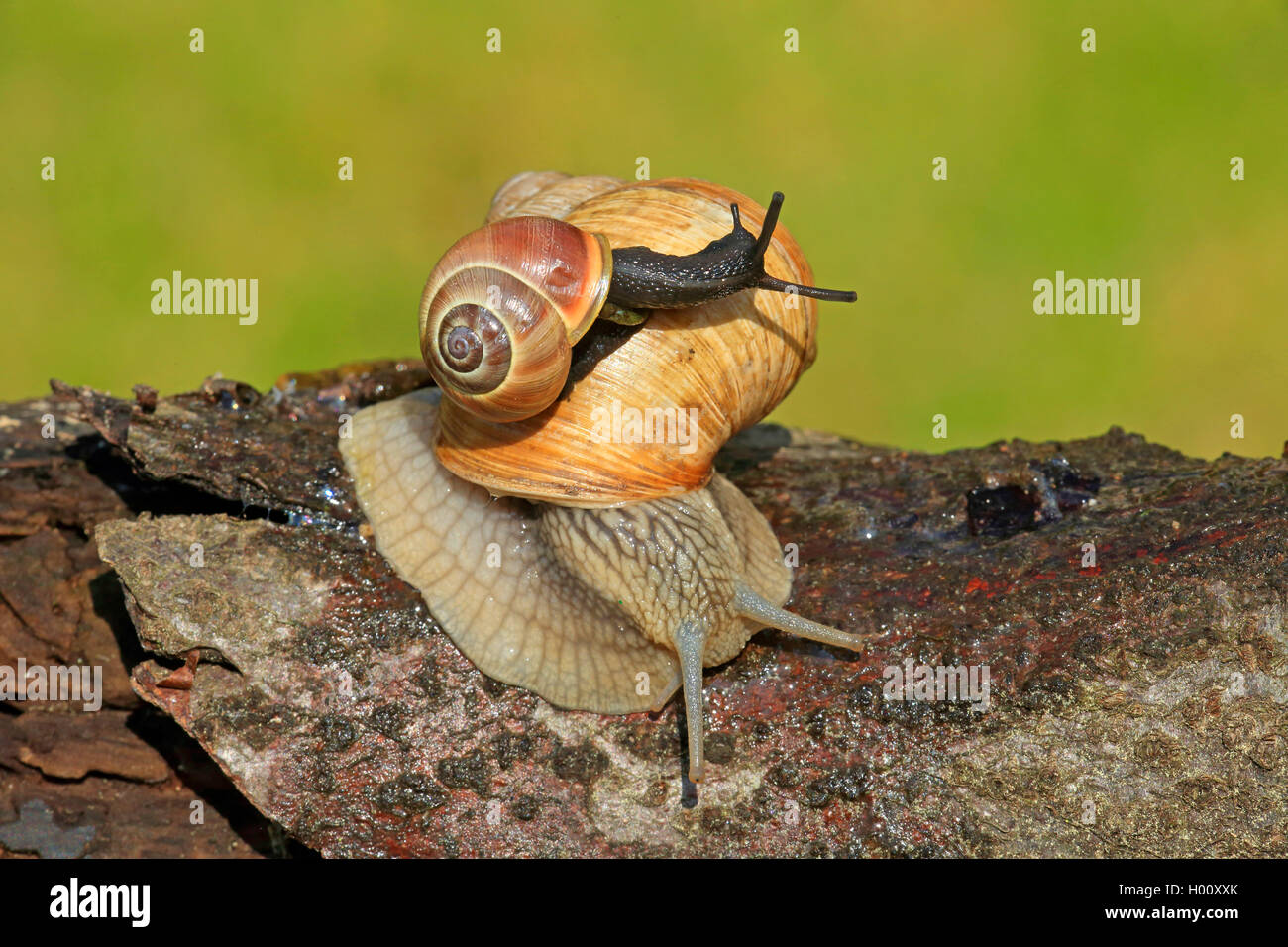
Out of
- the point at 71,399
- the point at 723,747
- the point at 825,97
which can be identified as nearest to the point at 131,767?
the point at 71,399

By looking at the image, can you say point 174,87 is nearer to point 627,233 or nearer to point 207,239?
point 207,239

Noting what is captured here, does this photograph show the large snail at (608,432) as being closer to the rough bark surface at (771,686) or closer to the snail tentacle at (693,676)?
the snail tentacle at (693,676)

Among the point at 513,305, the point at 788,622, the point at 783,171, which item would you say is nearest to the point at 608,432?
the point at 513,305

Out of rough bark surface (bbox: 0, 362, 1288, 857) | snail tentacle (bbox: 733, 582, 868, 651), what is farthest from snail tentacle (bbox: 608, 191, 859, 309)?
rough bark surface (bbox: 0, 362, 1288, 857)

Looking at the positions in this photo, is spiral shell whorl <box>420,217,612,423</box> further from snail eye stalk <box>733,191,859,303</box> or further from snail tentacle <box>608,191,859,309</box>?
snail eye stalk <box>733,191,859,303</box>

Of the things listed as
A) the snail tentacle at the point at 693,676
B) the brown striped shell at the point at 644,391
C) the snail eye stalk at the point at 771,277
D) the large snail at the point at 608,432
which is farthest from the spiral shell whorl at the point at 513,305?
the snail tentacle at the point at 693,676

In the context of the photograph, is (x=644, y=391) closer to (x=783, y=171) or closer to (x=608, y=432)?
(x=608, y=432)
